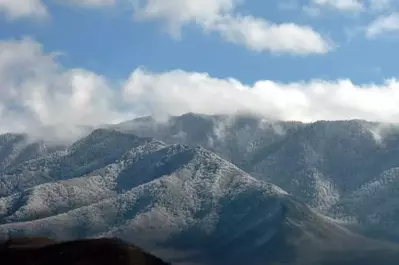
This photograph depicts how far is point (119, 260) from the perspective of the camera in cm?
19938

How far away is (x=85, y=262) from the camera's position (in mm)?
198875

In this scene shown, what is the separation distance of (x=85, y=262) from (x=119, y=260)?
7873 millimetres
